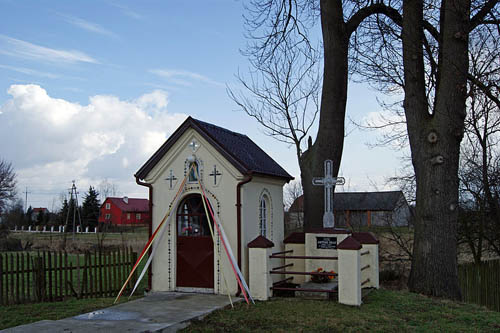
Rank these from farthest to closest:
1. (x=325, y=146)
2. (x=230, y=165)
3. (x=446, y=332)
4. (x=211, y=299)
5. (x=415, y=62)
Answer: (x=325, y=146) < (x=415, y=62) < (x=230, y=165) < (x=211, y=299) < (x=446, y=332)

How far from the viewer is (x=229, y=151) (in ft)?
34.7

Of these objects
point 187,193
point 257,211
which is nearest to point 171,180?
point 187,193

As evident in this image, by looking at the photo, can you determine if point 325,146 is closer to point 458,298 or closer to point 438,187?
point 438,187

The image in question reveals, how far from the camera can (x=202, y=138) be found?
431 inches

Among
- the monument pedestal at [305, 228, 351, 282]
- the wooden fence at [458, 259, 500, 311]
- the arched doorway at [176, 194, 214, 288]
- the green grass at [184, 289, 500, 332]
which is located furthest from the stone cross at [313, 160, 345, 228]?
the wooden fence at [458, 259, 500, 311]

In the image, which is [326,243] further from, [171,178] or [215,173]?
[171,178]

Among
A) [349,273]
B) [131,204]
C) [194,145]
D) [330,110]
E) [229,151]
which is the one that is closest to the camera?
[349,273]

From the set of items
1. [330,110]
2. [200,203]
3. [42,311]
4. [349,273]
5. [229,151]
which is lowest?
[42,311]

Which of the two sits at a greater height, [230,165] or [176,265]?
[230,165]

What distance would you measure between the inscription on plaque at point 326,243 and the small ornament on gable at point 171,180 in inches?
143

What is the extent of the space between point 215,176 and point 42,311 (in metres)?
4.47

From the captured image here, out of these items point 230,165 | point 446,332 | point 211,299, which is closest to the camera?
point 446,332

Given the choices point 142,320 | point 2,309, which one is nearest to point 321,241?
point 142,320

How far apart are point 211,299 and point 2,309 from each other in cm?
446
